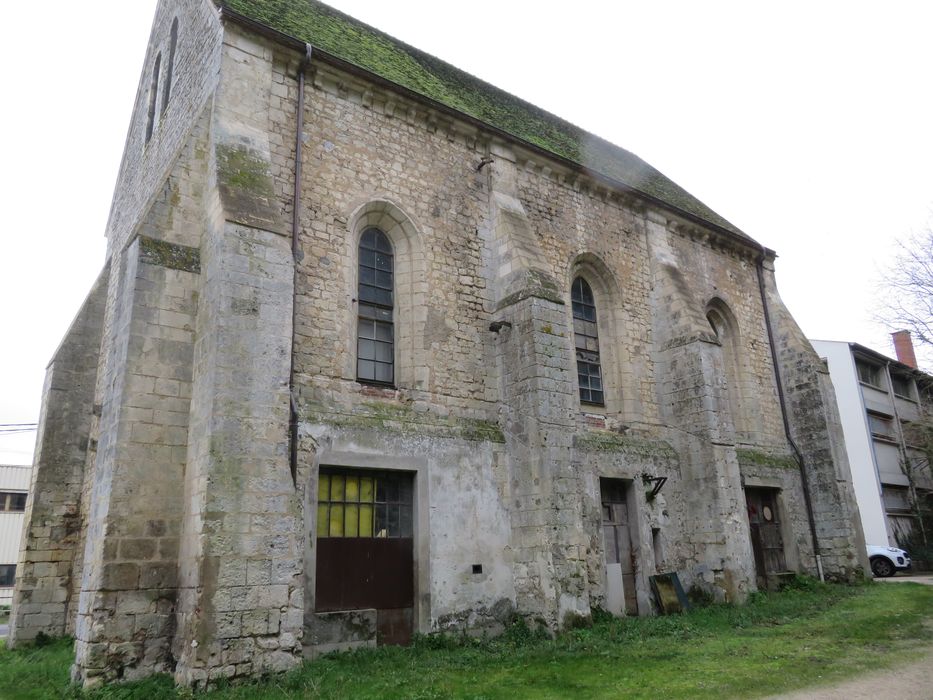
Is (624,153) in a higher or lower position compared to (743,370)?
higher

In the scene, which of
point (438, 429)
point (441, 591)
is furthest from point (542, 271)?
point (441, 591)

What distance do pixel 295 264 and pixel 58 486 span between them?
6553 mm

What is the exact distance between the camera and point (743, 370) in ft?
56.3

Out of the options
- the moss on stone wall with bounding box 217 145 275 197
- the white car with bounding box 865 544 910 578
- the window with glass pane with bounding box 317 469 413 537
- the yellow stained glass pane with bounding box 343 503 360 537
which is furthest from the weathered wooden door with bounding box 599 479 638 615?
the white car with bounding box 865 544 910 578

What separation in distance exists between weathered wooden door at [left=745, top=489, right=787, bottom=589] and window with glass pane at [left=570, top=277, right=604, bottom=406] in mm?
4910

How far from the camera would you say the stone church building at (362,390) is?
8203mm

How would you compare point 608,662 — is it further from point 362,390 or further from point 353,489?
point 362,390

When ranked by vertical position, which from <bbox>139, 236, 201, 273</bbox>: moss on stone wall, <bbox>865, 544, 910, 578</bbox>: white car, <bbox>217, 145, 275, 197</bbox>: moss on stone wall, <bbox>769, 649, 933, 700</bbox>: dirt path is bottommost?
<bbox>769, 649, 933, 700</bbox>: dirt path

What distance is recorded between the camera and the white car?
2284 cm

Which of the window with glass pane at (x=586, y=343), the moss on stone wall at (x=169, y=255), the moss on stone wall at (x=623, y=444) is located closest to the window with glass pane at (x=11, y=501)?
the moss on stone wall at (x=169, y=255)

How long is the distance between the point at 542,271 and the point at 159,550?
7.28 metres

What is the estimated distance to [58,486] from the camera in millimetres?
12164

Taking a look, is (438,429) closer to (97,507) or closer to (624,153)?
(97,507)

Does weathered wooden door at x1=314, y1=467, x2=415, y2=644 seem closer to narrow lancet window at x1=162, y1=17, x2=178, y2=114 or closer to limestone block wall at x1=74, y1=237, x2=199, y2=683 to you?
limestone block wall at x1=74, y1=237, x2=199, y2=683
